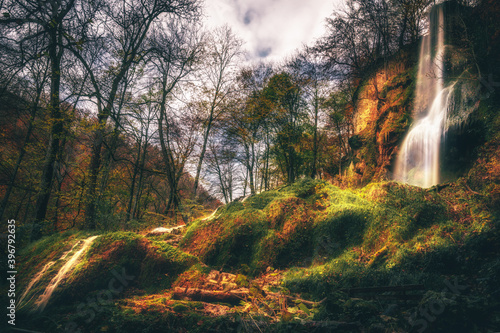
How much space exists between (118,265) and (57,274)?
50.0 inches

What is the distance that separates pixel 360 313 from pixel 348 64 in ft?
51.7

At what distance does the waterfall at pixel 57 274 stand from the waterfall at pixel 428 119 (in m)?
11.6

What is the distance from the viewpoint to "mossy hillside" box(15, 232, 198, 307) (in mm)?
4723

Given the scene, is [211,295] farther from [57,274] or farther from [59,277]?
[57,274]

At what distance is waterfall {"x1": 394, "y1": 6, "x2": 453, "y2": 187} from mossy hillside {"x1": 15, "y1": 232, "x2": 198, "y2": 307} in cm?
930

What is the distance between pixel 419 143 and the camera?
9086 mm

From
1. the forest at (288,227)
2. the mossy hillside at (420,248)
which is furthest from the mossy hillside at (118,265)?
the mossy hillside at (420,248)

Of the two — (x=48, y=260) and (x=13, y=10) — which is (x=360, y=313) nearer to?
(x=48, y=260)

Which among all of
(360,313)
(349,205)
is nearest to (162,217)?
(349,205)

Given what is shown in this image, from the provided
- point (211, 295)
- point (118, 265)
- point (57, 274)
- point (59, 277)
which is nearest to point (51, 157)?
point (57, 274)

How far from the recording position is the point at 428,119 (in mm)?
9094

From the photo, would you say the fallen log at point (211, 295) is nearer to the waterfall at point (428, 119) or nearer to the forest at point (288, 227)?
the forest at point (288, 227)

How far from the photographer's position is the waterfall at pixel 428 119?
816cm

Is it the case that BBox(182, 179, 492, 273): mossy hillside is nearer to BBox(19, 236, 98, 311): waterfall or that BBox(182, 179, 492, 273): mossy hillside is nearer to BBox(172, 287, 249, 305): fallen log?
BBox(172, 287, 249, 305): fallen log
